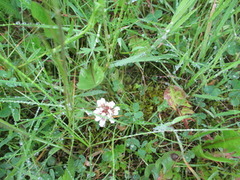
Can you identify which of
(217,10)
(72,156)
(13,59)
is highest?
(217,10)

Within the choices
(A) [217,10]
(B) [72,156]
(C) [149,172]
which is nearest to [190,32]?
(A) [217,10]

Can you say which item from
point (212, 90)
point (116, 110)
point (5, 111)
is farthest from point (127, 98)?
point (5, 111)

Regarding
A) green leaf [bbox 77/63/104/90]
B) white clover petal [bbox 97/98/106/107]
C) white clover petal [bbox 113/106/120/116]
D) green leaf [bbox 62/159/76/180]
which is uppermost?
green leaf [bbox 77/63/104/90]

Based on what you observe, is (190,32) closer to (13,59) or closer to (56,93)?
(56,93)

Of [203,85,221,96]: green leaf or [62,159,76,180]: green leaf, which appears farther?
[203,85,221,96]: green leaf

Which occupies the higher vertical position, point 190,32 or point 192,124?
point 190,32

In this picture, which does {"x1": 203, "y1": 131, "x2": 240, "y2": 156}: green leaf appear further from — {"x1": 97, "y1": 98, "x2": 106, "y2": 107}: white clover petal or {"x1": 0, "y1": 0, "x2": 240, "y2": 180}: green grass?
{"x1": 97, "y1": 98, "x2": 106, "y2": 107}: white clover petal

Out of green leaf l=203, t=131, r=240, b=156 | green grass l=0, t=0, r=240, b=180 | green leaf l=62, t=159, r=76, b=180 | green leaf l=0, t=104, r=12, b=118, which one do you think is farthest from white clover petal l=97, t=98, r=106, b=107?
green leaf l=203, t=131, r=240, b=156

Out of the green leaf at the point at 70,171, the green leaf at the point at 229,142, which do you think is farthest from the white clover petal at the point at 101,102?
the green leaf at the point at 229,142
